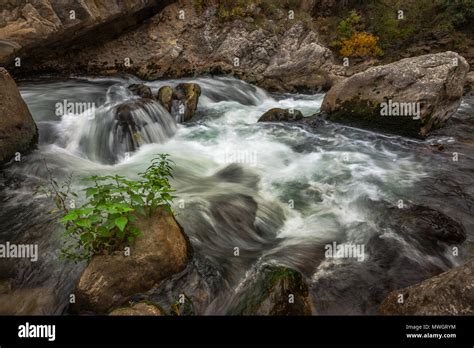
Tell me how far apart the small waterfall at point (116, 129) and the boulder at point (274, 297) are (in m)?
5.61

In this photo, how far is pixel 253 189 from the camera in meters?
7.32

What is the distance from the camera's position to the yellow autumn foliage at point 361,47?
1712 centimetres

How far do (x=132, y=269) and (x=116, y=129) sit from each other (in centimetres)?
588

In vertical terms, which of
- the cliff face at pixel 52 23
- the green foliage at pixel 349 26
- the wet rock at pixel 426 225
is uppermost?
the green foliage at pixel 349 26

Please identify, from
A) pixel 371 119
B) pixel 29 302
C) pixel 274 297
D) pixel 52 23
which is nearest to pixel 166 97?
pixel 52 23

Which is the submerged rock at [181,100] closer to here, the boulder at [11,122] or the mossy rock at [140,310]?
the boulder at [11,122]

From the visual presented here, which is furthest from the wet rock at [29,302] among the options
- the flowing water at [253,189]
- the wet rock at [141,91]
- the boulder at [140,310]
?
the wet rock at [141,91]

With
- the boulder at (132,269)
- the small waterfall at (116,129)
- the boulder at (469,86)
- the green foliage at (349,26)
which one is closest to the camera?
the boulder at (132,269)

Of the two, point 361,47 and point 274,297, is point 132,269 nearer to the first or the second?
point 274,297

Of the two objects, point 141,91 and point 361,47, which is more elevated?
point 361,47

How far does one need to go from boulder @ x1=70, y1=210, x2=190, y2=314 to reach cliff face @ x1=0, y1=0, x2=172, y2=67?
33.0 feet

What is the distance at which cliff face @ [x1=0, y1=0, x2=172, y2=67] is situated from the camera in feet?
35.3

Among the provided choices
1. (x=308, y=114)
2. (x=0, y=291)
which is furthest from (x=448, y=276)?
(x=308, y=114)

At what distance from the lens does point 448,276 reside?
353cm
